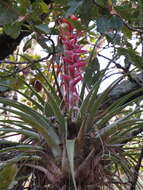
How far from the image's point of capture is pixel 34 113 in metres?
1.10

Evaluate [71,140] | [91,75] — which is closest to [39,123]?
[71,140]

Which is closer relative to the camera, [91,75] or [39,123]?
[39,123]

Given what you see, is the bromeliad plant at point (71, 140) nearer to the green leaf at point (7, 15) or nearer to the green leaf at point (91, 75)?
the green leaf at point (91, 75)

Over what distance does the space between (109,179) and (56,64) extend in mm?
489

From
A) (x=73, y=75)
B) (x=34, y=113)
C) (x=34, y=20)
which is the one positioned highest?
(x=34, y=20)

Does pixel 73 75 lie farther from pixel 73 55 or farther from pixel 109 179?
pixel 109 179

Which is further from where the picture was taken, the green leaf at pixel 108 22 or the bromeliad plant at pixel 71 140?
the bromeliad plant at pixel 71 140

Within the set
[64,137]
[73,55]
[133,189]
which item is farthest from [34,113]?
[133,189]

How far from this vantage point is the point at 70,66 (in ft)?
3.92

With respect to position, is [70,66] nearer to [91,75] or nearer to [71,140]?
[91,75]

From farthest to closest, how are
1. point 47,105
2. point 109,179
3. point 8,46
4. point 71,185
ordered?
point 8,46, point 47,105, point 109,179, point 71,185

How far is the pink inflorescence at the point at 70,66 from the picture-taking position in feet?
3.90

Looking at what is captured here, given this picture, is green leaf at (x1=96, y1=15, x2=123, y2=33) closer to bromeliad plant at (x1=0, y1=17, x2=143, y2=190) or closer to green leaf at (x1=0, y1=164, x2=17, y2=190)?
bromeliad plant at (x1=0, y1=17, x2=143, y2=190)

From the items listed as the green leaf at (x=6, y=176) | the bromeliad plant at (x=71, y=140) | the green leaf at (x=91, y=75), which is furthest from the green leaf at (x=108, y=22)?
the green leaf at (x=6, y=176)
